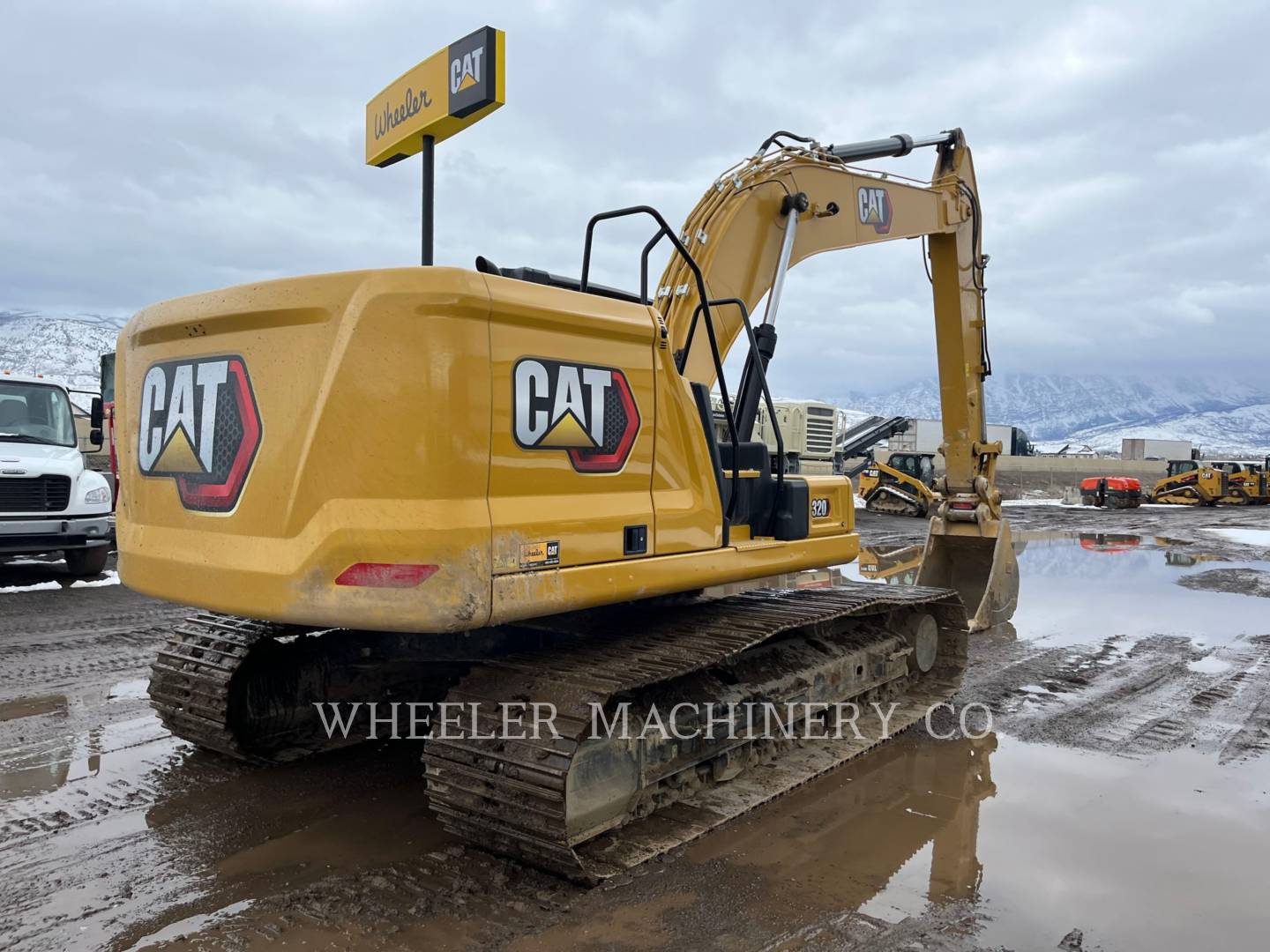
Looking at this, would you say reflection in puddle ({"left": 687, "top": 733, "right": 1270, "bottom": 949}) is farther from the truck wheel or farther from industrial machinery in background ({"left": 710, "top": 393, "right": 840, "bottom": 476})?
industrial machinery in background ({"left": 710, "top": 393, "right": 840, "bottom": 476})

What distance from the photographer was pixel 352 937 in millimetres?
2994

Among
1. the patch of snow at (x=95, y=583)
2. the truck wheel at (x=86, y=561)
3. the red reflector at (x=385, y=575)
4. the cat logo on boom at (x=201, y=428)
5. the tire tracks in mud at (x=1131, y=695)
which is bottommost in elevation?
the tire tracks in mud at (x=1131, y=695)

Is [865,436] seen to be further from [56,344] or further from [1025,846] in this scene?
[56,344]

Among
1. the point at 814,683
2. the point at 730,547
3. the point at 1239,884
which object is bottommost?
the point at 1239,884

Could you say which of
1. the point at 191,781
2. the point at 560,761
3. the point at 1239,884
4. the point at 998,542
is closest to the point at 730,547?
the point at 560,761

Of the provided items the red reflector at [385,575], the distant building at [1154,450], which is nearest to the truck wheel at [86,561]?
the red reflector at [385,575]

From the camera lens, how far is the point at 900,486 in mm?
25703

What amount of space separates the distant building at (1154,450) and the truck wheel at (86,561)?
211ft

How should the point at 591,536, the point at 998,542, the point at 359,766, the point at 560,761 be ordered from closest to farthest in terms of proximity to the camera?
1. the point at 560,761
2. the point at 591,536
3. the point at 359,766
4. the point at 998,542

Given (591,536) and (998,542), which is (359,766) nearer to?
(591,536)

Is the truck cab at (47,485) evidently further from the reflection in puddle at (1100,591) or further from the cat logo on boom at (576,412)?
the cat logo on boom at (576,412)

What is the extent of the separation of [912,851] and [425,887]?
6.10 ft

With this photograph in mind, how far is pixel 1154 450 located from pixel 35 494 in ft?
233

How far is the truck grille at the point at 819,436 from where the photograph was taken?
28125mm
